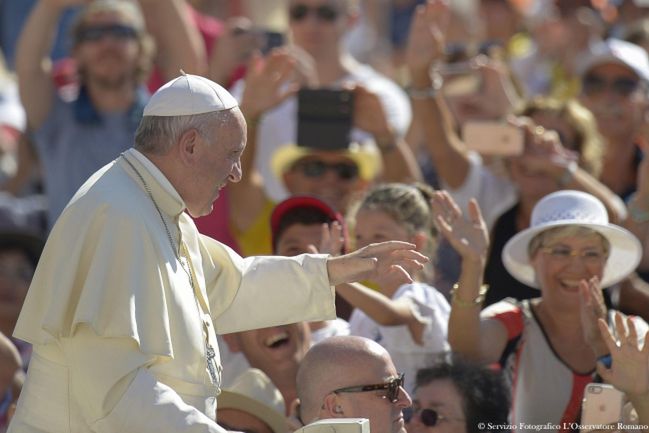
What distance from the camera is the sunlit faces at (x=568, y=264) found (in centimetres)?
575

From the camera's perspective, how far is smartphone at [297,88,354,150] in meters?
7.05

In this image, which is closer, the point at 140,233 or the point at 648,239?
the point at 140,233

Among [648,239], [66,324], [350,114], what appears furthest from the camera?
[350,114]

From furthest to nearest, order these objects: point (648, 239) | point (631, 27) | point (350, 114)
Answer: point (631, 27), point (350, 114), point (648, 239)

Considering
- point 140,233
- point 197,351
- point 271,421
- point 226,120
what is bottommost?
point 271,421

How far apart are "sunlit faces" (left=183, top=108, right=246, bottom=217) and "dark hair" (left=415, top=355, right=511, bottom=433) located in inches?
62.2

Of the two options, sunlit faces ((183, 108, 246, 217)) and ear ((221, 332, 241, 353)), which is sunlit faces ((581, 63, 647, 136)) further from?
sunlit faces ((183, 108, 246, 217))

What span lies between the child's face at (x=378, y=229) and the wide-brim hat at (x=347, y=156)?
3.61ft

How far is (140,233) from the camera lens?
13.0 feet

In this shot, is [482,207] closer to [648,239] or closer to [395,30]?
[648,239]

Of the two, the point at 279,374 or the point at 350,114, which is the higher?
the point at 350,114

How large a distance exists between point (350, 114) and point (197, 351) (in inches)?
128

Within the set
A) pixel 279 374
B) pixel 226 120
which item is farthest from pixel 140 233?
pixel 279 374

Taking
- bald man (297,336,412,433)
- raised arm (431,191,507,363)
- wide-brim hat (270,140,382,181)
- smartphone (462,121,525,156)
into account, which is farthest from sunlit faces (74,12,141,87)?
bald man (297,336,412,433)
